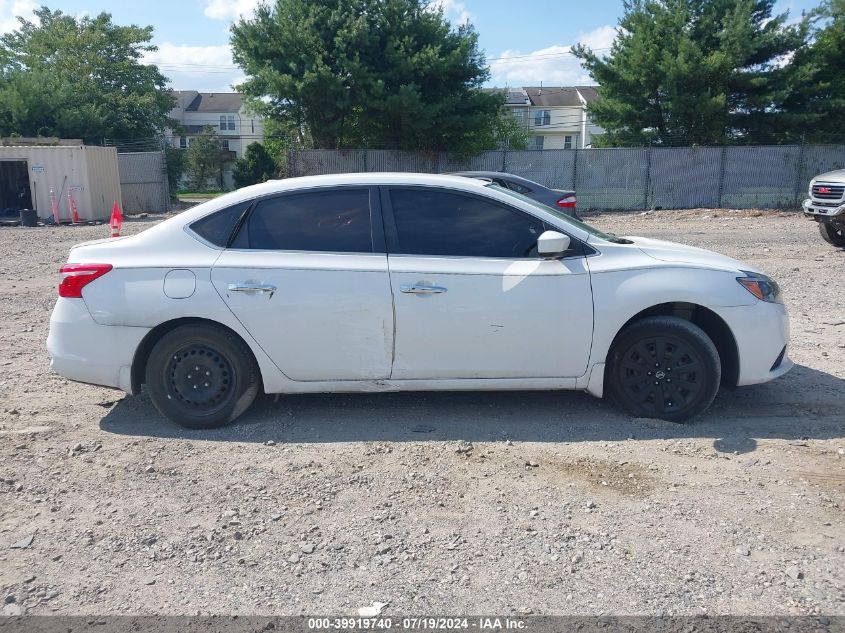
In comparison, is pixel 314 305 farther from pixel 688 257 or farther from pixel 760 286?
pixel 760 286

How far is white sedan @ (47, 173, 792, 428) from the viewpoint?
4.96 metres

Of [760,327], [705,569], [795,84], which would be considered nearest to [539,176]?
[795,84]

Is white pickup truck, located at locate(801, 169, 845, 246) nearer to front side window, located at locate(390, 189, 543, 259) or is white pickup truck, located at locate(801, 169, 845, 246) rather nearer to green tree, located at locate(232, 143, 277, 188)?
front side window, located at locate(390, 189, 543, 259)

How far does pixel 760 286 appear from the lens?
5.11 m

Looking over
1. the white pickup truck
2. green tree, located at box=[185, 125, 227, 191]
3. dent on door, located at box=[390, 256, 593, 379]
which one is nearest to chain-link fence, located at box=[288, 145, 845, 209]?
the white pickup truck

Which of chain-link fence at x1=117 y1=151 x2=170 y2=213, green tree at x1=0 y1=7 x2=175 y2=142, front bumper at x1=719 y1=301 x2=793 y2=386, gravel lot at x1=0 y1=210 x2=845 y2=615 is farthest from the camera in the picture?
green tree at x1=0 y1=7 x2=175 y2=142

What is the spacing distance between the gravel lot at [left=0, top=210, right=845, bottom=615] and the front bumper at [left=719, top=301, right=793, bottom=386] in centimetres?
36

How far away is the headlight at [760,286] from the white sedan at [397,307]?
0.01 m

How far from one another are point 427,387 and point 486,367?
428mm

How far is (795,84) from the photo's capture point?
2627 cm

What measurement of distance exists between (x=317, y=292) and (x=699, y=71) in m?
24.1

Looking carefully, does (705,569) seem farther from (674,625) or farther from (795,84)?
(795,84)

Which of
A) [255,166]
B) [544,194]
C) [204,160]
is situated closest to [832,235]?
[544,194]

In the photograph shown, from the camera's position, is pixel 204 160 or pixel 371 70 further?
pixel 204 160
